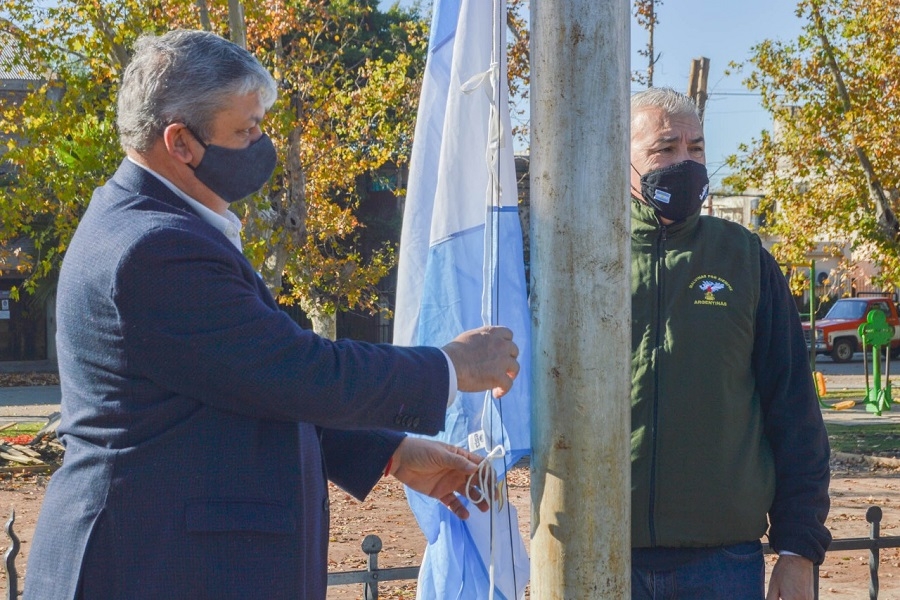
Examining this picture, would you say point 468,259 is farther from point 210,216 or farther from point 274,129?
point 274,129

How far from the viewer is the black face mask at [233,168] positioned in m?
2.14

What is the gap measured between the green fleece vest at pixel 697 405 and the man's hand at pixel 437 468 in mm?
461

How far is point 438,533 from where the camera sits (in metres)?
2.61

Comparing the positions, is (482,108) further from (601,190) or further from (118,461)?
(118,461)

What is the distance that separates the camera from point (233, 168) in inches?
85.6

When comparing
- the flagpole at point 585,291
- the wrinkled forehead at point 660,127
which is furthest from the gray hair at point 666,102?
the flagpole at point 585,291

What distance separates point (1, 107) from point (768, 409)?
419 inches

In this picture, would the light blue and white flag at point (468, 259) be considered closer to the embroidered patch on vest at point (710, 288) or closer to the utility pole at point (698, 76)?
the embroidered patch on vest at point (710, 288)

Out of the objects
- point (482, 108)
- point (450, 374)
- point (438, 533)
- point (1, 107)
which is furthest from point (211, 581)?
point (1, 107)

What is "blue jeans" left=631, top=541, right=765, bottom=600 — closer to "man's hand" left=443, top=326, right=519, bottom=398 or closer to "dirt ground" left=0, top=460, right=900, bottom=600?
"man's hand" left=443, top=326, right=519, bottom=398

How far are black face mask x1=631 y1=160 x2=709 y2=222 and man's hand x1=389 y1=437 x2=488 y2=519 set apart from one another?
0.88 m

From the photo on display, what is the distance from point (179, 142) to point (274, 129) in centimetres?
824

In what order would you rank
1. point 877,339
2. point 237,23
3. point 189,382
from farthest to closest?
point 877,339, point 237,23, point 189,382

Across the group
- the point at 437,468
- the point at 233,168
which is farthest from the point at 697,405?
the point at 233,168
